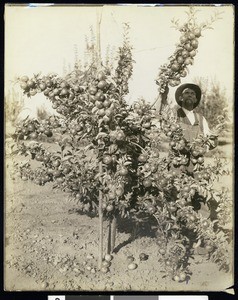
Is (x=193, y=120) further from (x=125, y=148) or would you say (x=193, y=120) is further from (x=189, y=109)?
(x=125, y=148)

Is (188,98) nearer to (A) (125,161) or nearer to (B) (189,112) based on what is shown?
(B) (189,112)

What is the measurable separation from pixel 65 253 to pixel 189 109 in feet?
2.32

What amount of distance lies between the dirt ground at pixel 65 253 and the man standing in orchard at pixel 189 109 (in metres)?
0.43

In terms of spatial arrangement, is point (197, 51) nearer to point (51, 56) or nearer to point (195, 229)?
point (51, 56)

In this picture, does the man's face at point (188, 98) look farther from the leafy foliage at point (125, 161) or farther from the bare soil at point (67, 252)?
the bare soil at point (67, 252)

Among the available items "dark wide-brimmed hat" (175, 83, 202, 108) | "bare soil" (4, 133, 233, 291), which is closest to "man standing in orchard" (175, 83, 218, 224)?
"dark wide-brimmed hat" (175, 83, 202, 108)

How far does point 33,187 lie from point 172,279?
2.04 feet

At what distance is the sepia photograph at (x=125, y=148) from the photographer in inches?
61.4

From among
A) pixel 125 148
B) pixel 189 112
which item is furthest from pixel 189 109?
pixel 125 148

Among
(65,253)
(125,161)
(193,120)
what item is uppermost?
(193,120)

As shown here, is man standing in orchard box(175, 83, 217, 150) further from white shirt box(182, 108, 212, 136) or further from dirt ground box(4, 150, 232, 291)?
dirt ground box(4, 150, 232, 291)

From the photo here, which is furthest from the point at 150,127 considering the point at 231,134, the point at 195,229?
the point at 195,229

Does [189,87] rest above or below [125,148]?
above

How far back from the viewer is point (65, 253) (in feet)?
5.18
